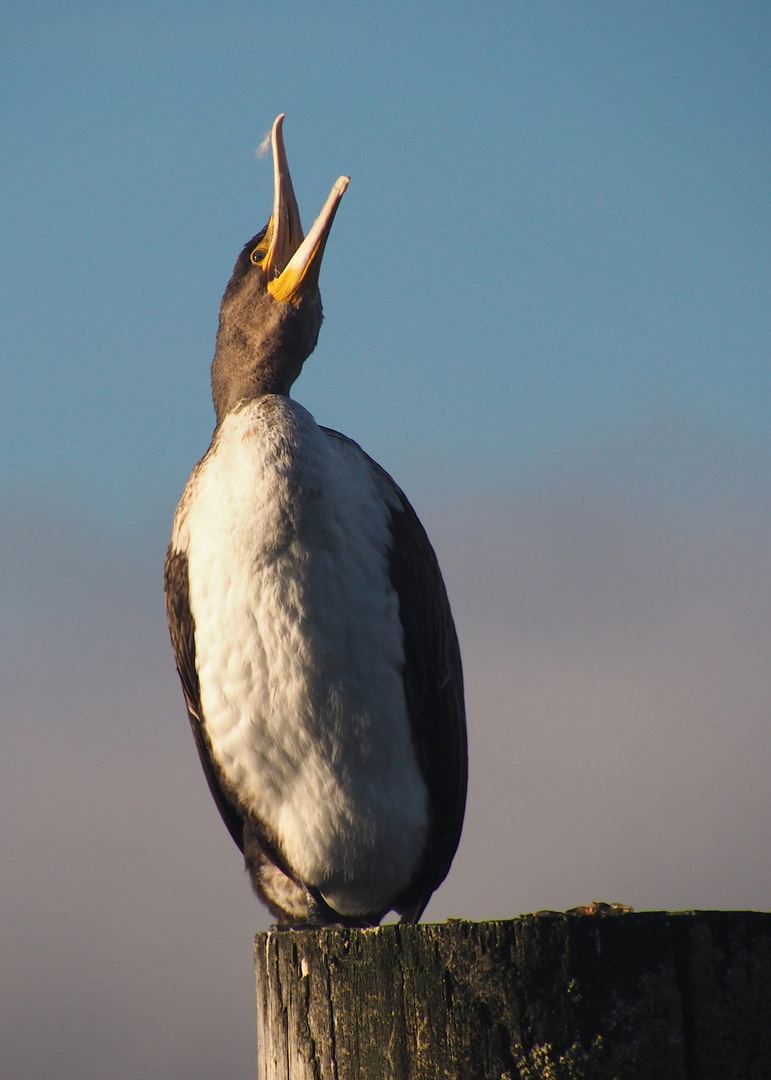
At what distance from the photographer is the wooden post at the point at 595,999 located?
2016mm

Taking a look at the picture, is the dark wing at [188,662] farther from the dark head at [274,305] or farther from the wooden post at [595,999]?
the wooden post at [595,999]

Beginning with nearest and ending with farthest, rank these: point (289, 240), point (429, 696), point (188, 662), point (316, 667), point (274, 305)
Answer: point (316, 667)
point (429, 696)
point (188, 662)
point (274, 305)
point (289, 240)

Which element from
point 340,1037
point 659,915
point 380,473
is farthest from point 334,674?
point 659,915

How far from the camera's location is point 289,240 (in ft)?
15.2

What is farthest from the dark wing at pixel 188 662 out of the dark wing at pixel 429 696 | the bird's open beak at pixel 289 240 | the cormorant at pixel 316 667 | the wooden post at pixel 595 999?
the wooden post at pixel 595 999

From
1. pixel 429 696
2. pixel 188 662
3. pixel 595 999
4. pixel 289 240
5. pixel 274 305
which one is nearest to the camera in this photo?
pixel 595 999

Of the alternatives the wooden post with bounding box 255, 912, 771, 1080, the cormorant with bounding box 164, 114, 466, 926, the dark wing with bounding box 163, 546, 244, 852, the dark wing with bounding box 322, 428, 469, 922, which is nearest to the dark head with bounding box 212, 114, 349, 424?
the cormorant with bounding box 164, 114, 466, 926

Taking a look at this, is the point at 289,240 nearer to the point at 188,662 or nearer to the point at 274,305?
the point at 274,305

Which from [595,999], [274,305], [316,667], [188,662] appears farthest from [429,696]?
[595,999]

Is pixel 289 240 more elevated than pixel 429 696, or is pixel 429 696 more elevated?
pixel 289 240

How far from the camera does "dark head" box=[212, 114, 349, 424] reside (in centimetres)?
438

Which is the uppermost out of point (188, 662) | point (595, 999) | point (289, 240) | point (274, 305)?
point (289, 240)

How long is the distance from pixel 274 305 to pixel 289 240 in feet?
1.17

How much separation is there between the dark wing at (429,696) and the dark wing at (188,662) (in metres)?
0.74
